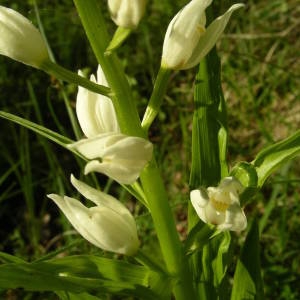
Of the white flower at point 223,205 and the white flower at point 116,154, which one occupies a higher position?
the white flower at point 116,154

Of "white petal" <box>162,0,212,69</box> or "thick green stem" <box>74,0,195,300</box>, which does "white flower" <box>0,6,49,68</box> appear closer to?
"thick green stem" <box>74,0,195,300</box>

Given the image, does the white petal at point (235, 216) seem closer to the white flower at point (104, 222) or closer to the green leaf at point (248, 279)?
the white flower at point (104, 222)

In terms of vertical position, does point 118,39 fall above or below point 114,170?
above

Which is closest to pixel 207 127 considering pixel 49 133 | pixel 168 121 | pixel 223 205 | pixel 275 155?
pixel 275 155

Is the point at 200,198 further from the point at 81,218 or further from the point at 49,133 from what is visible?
the point at 49,133

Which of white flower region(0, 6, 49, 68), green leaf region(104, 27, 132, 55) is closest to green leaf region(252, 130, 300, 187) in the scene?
green leaf region(104, 27, 132, 55)

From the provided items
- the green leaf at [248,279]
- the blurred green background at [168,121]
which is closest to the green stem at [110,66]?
the green leaf at [248,279]
